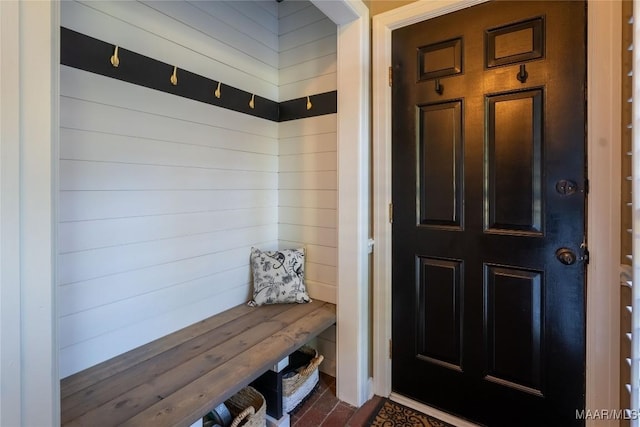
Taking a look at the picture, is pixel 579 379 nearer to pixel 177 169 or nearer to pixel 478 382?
pixel 478 382

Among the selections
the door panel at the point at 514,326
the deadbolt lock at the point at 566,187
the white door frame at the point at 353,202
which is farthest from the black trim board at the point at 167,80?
the door panel at the point at 514,326

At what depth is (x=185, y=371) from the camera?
124cm

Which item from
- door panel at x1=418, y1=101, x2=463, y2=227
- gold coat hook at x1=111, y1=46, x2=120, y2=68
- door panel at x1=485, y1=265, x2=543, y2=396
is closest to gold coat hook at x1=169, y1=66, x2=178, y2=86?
gold coat hook at x1=111, y1=46, x2=120, y2=68

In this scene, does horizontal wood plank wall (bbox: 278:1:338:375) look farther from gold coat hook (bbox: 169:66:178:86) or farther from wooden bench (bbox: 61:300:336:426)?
gold coat hook (bbox: 169:66:178:86)

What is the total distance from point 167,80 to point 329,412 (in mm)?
1959

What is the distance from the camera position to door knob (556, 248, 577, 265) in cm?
125

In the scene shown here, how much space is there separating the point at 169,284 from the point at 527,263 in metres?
1.72

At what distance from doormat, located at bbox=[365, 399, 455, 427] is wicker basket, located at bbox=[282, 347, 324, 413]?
1.27ft

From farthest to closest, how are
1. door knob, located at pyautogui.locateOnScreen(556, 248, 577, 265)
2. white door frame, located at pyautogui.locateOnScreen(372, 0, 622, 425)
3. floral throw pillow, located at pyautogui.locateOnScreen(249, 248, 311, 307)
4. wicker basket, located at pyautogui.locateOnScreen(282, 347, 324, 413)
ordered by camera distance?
floral throw pillow, located at pyautogui.locateOnScreen(249, 248, 311, 307) → wicker basket, located at pyautogui.locateOnScreen(282, 347, 324, 413) → door knob, located at pyautogui.locateOnScreen(556, 248, 577, 265) → white door frame, located at pyautogui.locateOnScreen(372, 0, 622, 425)

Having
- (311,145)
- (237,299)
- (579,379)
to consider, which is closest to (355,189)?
(311,145)

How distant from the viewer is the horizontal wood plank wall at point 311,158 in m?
1.97

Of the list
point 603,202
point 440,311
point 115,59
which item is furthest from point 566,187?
point 115,59

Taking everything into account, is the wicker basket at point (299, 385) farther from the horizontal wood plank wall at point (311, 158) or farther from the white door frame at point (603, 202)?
the white door frame at point (603, 202)

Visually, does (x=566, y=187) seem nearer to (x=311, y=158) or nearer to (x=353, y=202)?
(x=353, y=202)
